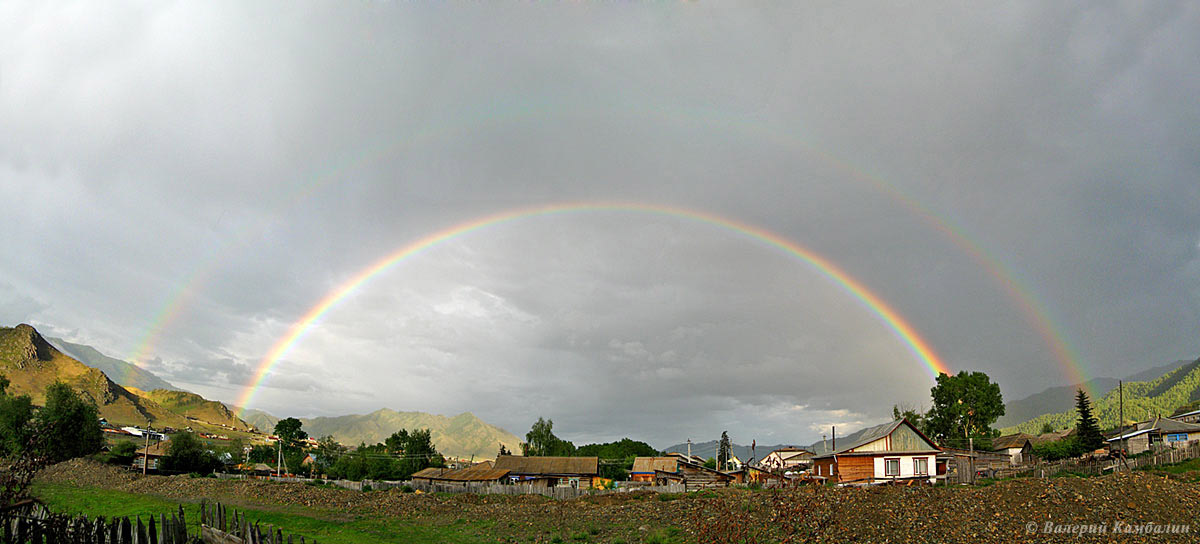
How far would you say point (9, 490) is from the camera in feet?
35.6

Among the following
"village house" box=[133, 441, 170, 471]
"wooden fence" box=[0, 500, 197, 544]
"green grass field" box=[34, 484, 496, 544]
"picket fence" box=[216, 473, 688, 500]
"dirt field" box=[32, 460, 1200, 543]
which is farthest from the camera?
"village house" box=[133, 441, 170, 471]

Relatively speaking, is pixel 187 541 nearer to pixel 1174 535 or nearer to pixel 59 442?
pixel 1174 535

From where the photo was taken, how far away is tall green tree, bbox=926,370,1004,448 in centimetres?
8838

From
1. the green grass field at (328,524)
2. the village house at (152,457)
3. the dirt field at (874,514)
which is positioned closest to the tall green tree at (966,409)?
the dirt field at (874,514)

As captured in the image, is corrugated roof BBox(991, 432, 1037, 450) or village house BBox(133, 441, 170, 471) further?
corrugated roof BBox(991, 432, 1037, 450)

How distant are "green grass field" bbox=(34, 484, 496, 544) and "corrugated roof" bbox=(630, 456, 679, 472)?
47466 millimetres

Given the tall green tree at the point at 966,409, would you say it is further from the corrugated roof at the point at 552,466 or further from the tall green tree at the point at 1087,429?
the corrugated roof at the point at 552,466

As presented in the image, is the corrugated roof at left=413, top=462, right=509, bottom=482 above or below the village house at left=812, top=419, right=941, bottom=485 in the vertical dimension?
below

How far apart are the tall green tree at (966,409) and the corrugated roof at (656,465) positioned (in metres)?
39.1

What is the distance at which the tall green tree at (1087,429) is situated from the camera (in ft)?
214

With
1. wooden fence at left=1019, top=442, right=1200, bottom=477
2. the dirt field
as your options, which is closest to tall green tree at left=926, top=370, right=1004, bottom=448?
wooden fence at left=1019, top=442, right=1200, bottom=477

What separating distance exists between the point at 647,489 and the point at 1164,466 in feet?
114

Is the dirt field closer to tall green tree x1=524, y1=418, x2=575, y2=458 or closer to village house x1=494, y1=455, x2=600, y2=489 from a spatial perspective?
village house x1=494, y1=455, x2=600, y2=489

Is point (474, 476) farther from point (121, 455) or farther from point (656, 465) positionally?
point (121, 455)
